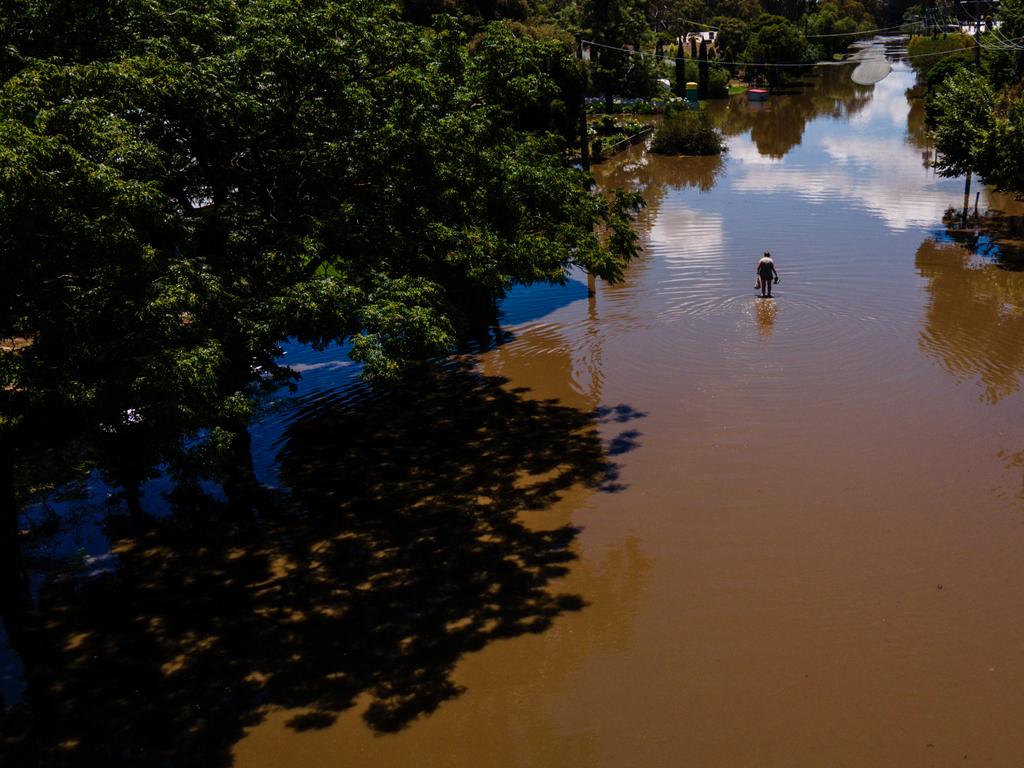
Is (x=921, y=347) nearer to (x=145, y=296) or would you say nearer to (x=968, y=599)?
(x=968, y=599)

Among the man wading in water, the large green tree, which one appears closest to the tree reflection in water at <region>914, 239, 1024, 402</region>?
the man wading in water

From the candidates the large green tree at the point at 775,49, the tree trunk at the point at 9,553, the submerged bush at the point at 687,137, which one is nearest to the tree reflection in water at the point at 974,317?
the tree trunk at the point at 9,553

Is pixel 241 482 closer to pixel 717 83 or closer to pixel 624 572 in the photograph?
pixel 624 572

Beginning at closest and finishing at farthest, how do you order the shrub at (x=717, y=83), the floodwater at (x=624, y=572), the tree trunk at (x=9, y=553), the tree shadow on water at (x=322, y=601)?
the floodwater at (x=624, y=572) < the tree shadow on water at (x=322, y=601) < the tree trunk at (x=9, y=553) < the shrub at (x=717, y=83)

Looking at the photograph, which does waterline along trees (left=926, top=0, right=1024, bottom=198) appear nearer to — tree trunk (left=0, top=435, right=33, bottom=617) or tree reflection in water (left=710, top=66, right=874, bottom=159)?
tree reflection in water (left=710, top=66, right=874, bottom=159)

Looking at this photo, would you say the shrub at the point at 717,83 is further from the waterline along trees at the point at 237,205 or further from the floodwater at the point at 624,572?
the waterline along trees at the point at 237,205

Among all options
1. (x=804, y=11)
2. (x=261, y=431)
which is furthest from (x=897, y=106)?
(x=261, y=431)

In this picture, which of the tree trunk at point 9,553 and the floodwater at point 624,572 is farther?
the tree trunk at point 9,553
